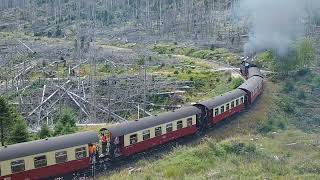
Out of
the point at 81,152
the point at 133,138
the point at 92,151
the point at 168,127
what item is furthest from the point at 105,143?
the point at 168,127

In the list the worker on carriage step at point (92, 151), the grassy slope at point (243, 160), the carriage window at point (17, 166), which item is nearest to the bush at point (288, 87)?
the grassy slope at point (243, 160)

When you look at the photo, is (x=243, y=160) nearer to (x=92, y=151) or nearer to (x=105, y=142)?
(x=105, y=142)

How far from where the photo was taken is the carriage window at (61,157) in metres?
23.5

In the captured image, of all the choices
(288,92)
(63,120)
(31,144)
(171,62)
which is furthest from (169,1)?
(31,144)

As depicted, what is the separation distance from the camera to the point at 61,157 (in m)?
23.6

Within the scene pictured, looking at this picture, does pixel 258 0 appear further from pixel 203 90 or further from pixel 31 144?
pixel 31 144

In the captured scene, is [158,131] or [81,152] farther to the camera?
[158,131]

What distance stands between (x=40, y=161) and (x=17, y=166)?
3.97 feet

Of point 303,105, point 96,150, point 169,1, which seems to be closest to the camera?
point 96,150

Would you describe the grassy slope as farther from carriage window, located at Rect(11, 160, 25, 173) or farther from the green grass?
carriage window, located at Rect(11, 160, 25, 173)

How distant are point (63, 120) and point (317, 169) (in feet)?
57.9

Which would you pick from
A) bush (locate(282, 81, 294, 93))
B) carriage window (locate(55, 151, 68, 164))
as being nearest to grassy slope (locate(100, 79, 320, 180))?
carriage window (locate(55, 151, 68, 164))

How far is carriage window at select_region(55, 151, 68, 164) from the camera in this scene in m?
23.5

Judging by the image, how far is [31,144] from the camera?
75.3ft
